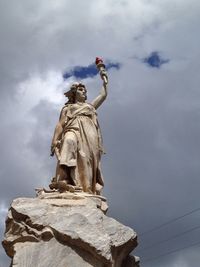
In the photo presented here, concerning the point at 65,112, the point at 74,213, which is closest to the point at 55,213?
the point at 74,213

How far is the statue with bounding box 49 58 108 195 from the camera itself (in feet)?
38.4

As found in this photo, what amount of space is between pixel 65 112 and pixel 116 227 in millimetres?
3790

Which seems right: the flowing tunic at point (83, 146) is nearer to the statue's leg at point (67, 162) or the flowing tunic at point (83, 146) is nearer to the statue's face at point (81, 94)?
the statue's leg at point (67, 162)

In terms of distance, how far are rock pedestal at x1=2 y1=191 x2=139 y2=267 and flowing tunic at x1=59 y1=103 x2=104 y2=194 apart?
0.95 metres

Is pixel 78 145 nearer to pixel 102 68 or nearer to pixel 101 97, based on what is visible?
pixel 101 97

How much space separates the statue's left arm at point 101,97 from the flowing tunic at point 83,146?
0.30 m

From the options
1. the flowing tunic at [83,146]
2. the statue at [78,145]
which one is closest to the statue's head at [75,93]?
the statue at [78,145]

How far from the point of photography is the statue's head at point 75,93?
43.7 ft

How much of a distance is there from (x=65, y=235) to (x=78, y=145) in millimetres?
2980

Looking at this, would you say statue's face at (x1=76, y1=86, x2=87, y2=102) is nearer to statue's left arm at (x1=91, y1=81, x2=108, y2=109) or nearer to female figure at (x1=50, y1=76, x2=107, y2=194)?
female figure at (x1=50, y1=76, x2=107, y2=194)

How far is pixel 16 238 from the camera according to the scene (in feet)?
33.4

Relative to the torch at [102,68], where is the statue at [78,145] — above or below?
below

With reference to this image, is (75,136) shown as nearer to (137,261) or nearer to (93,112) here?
(93,112)

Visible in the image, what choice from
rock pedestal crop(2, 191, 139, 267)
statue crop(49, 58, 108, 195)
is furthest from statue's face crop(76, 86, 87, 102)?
rock pedestal crop(2, 191, 139, 267)
